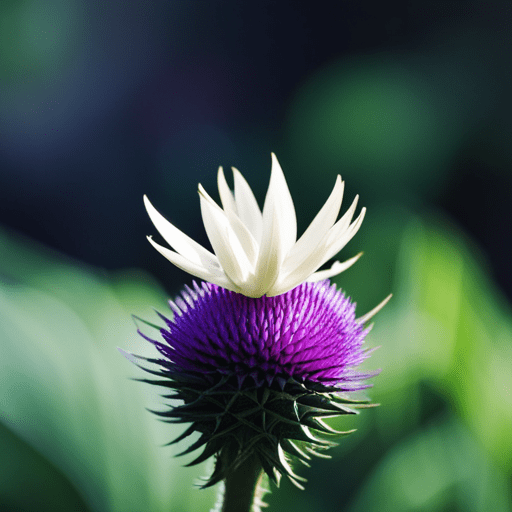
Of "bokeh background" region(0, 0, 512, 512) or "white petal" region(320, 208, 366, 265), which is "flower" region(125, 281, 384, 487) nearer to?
"white petal" region(320, 208, 366, 265)

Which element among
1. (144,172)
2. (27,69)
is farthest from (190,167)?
(27,69)

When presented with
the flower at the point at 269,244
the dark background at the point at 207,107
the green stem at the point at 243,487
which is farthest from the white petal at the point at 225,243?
the dark background at the point at 207,107

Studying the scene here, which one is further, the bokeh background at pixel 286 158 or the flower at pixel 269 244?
the bokeh background at pixel 286 158

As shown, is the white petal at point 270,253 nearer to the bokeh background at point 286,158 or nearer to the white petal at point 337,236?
the white petal at point 337,236

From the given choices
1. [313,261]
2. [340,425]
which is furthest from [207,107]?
[313,261]

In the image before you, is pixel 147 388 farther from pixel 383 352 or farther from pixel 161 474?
pixel 383 352

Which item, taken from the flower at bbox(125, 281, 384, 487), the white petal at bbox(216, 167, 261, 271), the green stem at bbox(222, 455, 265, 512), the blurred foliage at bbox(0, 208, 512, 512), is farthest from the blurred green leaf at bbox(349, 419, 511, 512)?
the white petal at bbox(216, 167, 261, 271)

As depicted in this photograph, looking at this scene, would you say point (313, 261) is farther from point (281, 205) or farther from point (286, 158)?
point (286, 158)

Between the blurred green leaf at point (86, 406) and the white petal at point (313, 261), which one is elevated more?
the blurred green leaf at point (86, 406)
